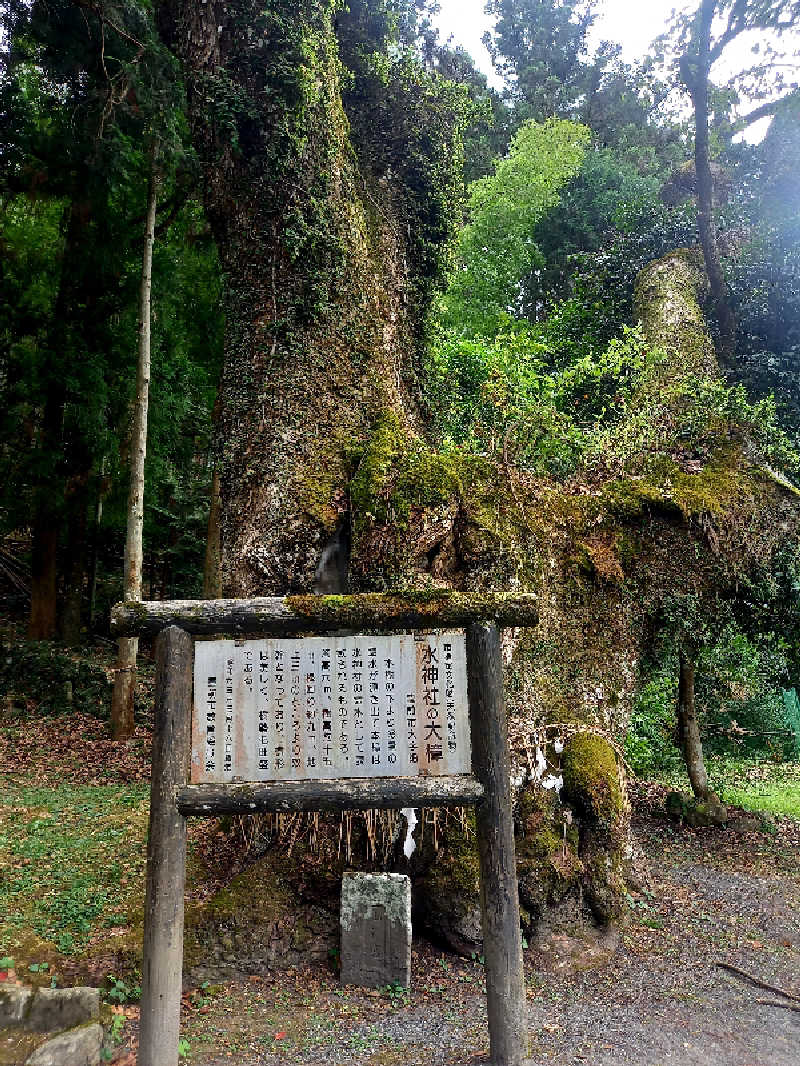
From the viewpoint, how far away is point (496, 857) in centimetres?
325

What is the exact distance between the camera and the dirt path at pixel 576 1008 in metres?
3.71

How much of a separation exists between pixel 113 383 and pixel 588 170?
11091 millimetres

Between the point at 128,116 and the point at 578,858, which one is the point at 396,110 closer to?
the point at 128,116

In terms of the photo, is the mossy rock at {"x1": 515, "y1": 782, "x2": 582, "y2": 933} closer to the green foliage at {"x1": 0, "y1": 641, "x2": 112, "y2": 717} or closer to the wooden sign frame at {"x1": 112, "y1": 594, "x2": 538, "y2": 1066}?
the wooden sign frame at {"x1": 112, "y1": 594, "x2": 538, "y2": 1066}

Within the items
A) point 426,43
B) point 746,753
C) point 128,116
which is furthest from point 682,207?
point 746,753

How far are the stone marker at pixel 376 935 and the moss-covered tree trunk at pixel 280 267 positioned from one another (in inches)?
93.6

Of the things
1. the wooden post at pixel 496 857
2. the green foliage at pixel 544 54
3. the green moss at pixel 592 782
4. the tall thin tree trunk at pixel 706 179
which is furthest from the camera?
the green foliage at pixel 544 54

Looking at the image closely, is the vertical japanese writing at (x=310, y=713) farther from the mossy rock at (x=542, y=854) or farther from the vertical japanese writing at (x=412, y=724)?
the mossy rock at (x=542, y=854)

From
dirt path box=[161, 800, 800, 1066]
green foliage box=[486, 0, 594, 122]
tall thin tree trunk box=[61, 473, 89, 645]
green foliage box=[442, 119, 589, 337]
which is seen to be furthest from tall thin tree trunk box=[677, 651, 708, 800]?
green foliage box=[486, 0, 594, 122]

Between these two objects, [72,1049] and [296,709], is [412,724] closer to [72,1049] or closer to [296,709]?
[296,709]

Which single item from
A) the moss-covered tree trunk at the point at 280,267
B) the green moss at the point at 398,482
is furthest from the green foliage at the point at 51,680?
the green moss at the point at 398,482

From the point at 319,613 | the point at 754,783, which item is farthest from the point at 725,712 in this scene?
the point at 319,613

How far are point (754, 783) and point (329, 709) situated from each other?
37.3ft

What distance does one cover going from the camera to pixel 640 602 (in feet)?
21.1
